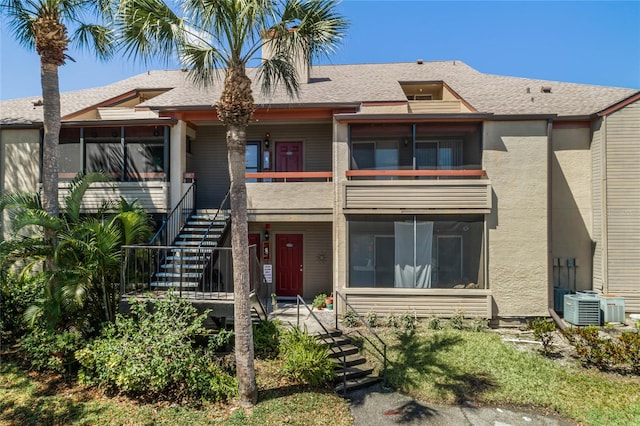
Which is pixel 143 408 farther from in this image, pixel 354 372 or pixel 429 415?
pixel 429 415

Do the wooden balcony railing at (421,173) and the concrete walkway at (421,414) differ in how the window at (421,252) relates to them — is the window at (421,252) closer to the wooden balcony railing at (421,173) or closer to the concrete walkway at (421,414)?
the wooden balcony railing at (421,173)

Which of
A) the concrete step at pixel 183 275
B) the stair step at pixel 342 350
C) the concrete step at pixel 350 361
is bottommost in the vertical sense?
the concrete step at pixel 350 361

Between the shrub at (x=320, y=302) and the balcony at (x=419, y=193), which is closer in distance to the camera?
the balcony at (x=419, y=193)

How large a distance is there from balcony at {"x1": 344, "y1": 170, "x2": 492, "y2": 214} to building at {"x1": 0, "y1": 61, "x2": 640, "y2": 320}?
0.14 feet

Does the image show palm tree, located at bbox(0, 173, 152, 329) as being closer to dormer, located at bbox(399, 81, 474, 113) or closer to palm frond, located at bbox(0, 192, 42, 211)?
palm frond, located at bbox(0, 192, 42, 211)

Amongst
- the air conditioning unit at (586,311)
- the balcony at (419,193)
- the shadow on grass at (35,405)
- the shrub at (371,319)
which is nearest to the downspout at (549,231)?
the air conditioning unit at (586,311)

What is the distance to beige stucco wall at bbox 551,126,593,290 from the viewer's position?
11.6m

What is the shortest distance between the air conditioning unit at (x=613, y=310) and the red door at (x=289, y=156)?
35.6 feet

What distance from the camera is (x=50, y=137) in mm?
8203

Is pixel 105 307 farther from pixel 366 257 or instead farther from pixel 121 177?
pixel 366 257

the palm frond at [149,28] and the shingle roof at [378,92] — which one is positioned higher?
the shingle roof at [378,92]

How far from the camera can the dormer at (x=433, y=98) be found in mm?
13195

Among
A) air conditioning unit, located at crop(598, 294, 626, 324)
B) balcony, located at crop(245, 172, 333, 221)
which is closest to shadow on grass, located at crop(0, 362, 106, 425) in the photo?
balcony, located at crop(245, 172, 333, 221)

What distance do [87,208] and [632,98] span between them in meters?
17.8
